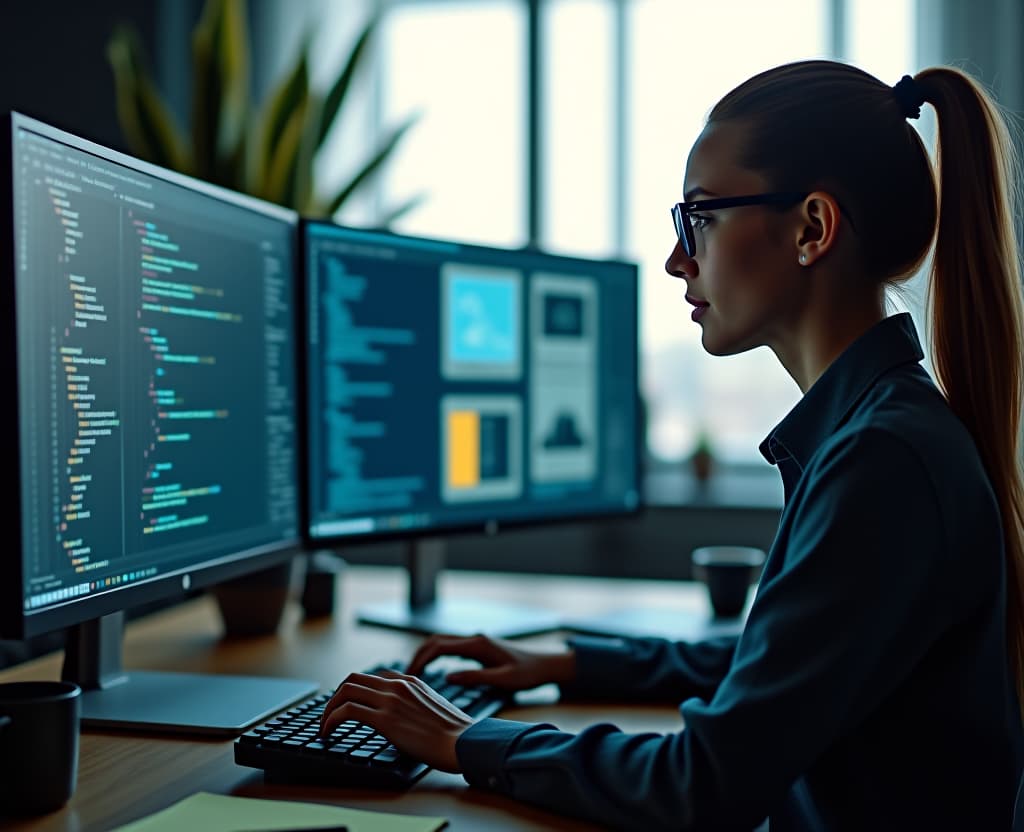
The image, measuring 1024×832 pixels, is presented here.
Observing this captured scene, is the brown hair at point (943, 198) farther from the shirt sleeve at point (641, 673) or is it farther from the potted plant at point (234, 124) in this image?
the potted plant at point (234, 124)

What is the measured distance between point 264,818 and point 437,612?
80 cm

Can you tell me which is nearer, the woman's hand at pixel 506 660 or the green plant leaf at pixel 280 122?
the woman's hand at pixel 506 660

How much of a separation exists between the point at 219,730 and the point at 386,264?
2.10 feet

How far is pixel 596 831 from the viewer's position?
2.43 ft

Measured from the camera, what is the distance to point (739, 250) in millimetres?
876

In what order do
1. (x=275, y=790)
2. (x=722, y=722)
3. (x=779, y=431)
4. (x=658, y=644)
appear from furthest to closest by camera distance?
(x=658, y=644) < (x=779, y=431) < (x=275, y=790) < (x=722, y=722)

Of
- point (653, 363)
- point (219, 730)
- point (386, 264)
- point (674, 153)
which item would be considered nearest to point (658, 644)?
point (219, 730)

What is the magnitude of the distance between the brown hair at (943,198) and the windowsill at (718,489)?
180 centimetres

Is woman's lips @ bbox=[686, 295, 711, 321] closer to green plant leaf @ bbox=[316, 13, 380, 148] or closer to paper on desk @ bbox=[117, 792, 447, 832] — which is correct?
paper on desk @ bbox=[117, 792, 447, 832]

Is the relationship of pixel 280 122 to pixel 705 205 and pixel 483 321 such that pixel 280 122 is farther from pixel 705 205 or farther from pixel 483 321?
pixel 705 205

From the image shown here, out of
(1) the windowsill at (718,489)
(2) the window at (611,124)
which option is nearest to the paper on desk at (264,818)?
(1) the windowsill at (718,489)

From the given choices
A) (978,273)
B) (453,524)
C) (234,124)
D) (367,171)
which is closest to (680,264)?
(978,273)

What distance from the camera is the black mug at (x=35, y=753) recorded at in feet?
2.43

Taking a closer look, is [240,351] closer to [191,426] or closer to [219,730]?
[191,426]
